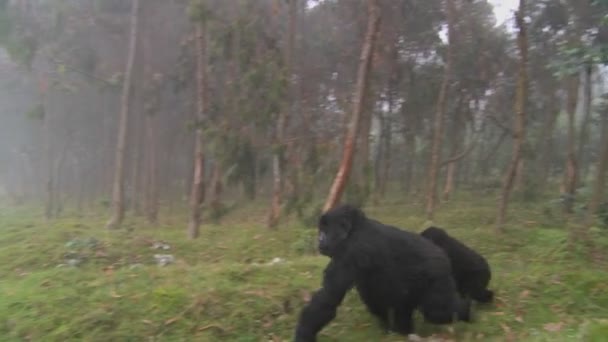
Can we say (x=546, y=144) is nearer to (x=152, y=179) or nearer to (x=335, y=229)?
(x=152, y=179)

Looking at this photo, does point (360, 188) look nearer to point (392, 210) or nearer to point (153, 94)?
point (392, 210)

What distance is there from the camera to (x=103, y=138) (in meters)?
34.4

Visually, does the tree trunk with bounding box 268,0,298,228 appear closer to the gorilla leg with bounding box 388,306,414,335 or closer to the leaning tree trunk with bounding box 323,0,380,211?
the leaning tree trunk with bounding box 323,0,380,211

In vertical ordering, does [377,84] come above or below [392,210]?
above

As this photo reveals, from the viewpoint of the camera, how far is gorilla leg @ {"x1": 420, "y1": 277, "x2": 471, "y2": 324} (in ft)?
21.4

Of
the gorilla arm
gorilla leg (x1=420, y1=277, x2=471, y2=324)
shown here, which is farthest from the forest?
the gorilla arm

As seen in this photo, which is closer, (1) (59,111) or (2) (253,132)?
(2) (253,132)

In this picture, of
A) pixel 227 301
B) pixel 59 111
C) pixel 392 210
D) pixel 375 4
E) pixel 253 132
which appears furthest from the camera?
pixel 59 111

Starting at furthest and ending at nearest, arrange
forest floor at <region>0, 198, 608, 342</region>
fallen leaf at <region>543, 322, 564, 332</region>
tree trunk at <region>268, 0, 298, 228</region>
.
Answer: tree trunk at <region>268, 0, 298, 228</region>, fallen leaf at <region>543, 322, 564, 332</region>, forest floor at <region>0, 198, 608, 342</region>

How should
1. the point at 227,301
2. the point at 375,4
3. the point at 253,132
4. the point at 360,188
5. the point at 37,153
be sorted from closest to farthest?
1. the point at 227,301
2. the point at 375,4
3. the point at 360,188
4. the point at 253,132
5. the point at 37,153

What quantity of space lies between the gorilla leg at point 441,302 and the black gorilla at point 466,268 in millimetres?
842

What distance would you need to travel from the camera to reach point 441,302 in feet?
21.4

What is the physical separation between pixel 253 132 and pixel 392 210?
22.0 feet

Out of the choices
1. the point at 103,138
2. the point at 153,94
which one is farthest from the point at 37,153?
the point at 153,94
